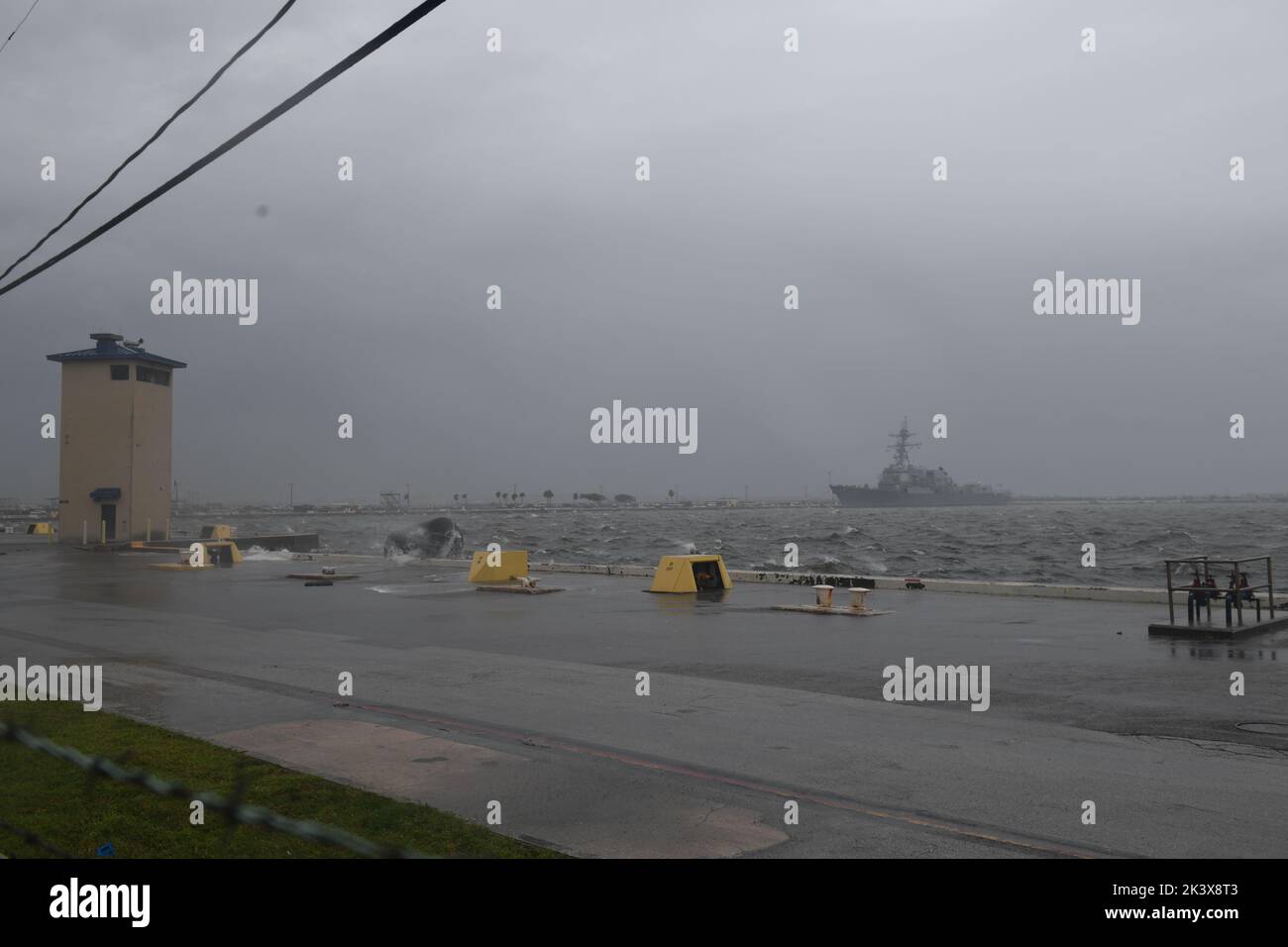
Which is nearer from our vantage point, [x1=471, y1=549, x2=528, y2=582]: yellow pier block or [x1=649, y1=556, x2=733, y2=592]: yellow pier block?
[x1=649, y1=556, x2=733, y2=592]: yellow pier block

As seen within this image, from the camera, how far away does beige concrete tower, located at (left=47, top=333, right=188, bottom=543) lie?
50031mm

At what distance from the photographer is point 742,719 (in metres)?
10.4

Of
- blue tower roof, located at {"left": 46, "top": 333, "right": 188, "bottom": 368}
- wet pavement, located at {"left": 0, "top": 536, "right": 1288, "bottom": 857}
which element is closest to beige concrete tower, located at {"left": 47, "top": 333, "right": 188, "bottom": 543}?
blue tower roof, located at {"left": 46, "top": 333, "right": 188, "bottom": 368}

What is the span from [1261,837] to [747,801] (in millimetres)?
3339

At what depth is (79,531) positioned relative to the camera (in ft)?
166

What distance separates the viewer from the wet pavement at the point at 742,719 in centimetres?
683

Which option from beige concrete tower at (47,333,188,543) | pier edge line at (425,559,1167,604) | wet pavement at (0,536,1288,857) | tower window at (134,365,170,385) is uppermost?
tower window at (134,365,170,385)

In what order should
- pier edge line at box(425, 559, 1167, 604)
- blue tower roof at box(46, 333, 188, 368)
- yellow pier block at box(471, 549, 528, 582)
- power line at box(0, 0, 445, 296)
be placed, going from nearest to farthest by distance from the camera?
power line at box(0, 0, 445, 296) → pier edge line at box(425, 559, 1167, 604) → yellow pier block at box(471, 549, 528, 582) → blue tower roof at box(46, 333, 188, 368)

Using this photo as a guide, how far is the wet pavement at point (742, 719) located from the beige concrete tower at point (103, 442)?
32.6 m

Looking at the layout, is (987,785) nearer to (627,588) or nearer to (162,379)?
(627,588)

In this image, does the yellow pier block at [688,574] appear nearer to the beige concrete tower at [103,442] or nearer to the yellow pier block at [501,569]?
the yellow pier block at [501,569]

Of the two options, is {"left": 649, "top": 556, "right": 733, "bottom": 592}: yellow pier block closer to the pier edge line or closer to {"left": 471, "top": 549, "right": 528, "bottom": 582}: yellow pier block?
the pier edge line

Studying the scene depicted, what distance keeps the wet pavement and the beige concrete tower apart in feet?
107
